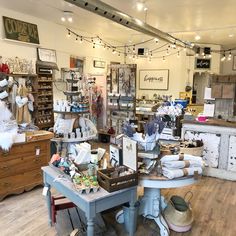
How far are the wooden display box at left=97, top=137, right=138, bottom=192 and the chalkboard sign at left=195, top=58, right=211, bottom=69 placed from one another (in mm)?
9412

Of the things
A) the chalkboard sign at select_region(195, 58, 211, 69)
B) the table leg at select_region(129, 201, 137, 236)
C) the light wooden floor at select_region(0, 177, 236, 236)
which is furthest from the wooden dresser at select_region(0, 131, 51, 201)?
the chalkboard sign at select_region(195, 58, 211, 69)

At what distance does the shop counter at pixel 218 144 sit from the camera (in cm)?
450

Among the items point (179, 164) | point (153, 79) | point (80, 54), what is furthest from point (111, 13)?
point (153, 79)

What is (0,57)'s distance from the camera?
18.4 feet

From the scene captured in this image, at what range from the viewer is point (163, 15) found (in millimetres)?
6078

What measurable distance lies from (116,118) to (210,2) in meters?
3.95

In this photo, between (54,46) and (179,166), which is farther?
(54,46)

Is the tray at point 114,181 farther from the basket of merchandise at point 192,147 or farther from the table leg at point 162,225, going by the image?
the basket of merchandise at point 192,147

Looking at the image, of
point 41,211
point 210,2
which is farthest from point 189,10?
point 41,211

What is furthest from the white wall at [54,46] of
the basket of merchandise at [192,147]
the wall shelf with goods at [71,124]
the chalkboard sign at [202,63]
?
the basket of merchandise at [192,147]

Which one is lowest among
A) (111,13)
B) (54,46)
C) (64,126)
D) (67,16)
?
(64,126)

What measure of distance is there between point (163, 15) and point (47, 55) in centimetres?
314

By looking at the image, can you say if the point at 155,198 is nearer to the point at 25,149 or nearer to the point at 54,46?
the point at 25,149

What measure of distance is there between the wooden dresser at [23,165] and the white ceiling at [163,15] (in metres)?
2.95
